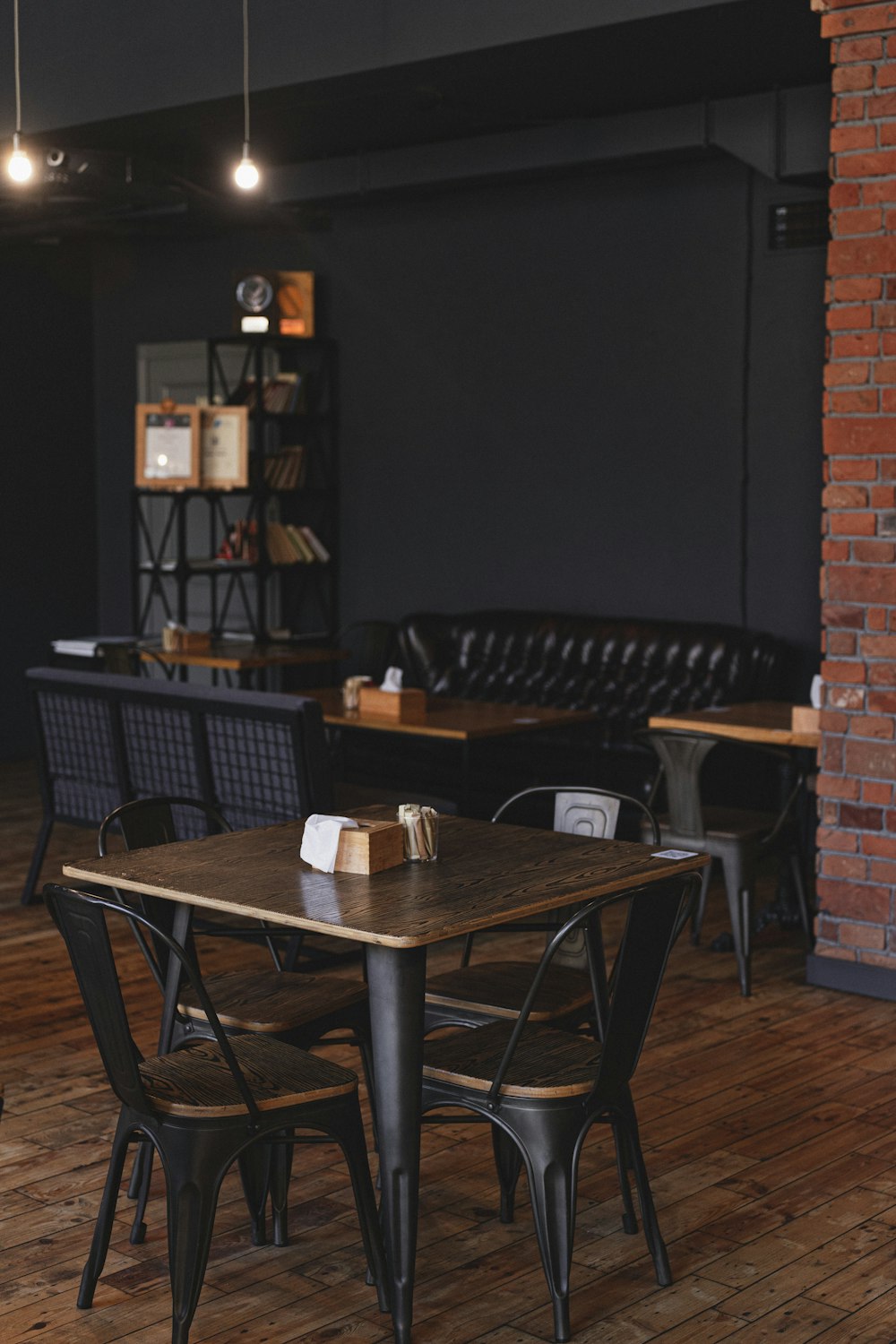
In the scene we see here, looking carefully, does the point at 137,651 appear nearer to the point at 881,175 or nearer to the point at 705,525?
the point at 705,525

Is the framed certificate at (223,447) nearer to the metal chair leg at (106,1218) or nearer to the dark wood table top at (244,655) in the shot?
the dark wood table top at (244,655)

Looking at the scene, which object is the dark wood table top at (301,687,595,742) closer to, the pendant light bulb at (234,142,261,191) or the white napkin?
the pendant light bulb at (234,142,261,191)

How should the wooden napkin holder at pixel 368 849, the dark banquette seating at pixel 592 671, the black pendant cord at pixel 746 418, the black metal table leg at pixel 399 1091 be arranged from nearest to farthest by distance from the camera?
the black metal table leg at pixel 399 1091 → the wooden napkin holder at pixel 368 849 → the dark banquette seating at pixel 592 671 → the black pendant cord at pixel 746 418

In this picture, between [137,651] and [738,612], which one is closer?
[738,612]

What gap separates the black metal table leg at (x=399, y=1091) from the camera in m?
3.08

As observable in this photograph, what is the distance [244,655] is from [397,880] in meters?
5.52

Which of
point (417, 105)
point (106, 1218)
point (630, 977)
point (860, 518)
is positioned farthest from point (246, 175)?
point (106, 1218)

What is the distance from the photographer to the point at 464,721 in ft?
22.3

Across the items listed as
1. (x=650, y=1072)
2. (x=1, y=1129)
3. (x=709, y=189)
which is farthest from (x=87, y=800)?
(x=709, y=189)

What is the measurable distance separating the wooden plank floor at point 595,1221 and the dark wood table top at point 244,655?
357cm

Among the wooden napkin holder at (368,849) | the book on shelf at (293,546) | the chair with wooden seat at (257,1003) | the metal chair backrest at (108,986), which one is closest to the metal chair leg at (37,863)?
the chair with wooden seat at (257,1003)

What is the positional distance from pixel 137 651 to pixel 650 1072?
509 centimetres

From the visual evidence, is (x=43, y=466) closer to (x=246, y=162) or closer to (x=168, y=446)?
(x=168, y=446)

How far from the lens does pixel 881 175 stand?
535 centimetres
